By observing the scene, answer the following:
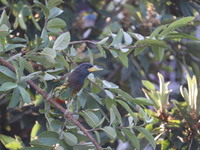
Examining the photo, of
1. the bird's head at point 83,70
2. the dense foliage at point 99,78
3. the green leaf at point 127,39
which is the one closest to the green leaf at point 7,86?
the dense foliage at point 99,78

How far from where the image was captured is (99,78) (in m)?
1.28

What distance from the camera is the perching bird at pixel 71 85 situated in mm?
1161

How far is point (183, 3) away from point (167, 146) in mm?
633

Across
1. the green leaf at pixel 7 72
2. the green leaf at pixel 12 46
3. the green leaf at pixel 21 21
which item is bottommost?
the green leaf at pixel 21 21

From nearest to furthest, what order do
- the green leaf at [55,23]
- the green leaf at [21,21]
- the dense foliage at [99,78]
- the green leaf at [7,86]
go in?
the green leaf at [7,86] < the dense foliage at [99,78] < the green leaf at [55,23] < the green leaf at [21,21]

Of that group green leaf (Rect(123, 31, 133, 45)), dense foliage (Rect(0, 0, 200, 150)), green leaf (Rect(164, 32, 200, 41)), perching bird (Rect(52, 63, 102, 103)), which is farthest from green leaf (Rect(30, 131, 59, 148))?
green leaf (Rect(164, 32, 200, 41))

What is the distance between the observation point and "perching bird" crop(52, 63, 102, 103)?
Result: 45.7 inches

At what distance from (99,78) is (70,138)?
0.25 m

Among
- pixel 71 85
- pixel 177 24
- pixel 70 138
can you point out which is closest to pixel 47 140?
pixel 70 138

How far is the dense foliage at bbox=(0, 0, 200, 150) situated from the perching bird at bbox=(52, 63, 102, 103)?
3 cm

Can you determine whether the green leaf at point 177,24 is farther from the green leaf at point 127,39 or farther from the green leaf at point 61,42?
the green leaf at point 61,42

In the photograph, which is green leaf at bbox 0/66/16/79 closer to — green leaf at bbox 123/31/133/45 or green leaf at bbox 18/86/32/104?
green leaf at bbox 18/86/32/104

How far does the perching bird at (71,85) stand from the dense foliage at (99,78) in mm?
29

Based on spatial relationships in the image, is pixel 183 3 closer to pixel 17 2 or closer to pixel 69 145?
pixel 17 2
